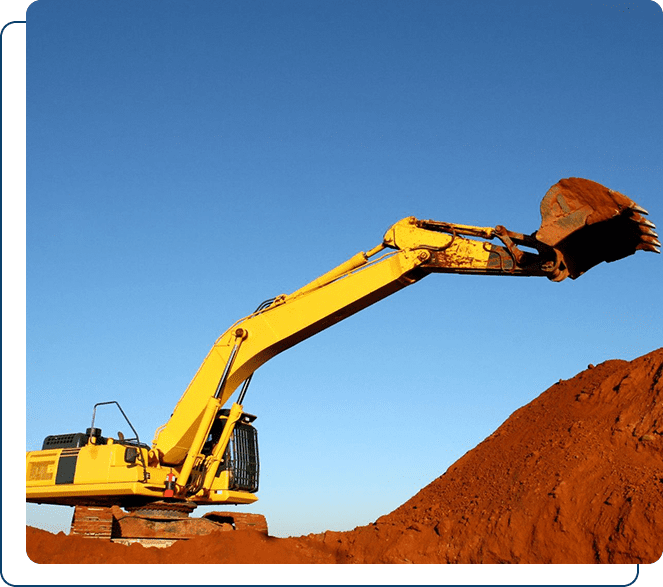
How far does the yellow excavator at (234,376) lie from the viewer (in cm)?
1158

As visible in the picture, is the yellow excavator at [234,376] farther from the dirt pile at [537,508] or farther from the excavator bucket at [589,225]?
the dirt pile at [537,508]

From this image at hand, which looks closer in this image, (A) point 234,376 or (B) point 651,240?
(B) point 651,240

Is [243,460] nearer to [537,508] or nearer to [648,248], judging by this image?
[537,508]

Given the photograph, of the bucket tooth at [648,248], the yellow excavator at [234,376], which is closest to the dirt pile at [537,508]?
the yellow excavator at [234,376]

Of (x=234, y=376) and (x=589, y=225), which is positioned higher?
(x=589, y=225)

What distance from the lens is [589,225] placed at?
11078 mm

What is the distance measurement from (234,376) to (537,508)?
206 inches

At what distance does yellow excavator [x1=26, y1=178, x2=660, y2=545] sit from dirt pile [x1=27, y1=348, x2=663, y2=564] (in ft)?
2.57

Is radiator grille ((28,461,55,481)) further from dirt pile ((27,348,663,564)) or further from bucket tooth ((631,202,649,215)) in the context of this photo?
bucket tooth ((631,202,649,215))

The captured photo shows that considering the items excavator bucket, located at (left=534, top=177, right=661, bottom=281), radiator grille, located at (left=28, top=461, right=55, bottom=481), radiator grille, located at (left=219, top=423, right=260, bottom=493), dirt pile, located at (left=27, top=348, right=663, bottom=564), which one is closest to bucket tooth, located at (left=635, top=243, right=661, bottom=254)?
excavator bucket, located at (left=534, top=177, right=661, bottom=281)

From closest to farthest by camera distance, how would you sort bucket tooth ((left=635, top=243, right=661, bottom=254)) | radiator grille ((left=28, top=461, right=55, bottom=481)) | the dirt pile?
the dirt pile < bucket tooth ((left=635, top=243, right=661, bottom=254)) < radiator grille ((left=28, top=461, right=55, bottom=481))

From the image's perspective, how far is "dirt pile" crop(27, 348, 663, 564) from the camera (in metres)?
10.7

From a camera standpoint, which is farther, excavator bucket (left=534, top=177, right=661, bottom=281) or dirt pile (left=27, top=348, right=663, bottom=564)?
excavator bucket (left=534, top=177, right=661, bottom=281)

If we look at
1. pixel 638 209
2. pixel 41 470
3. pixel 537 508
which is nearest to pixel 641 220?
pixel 638 209
